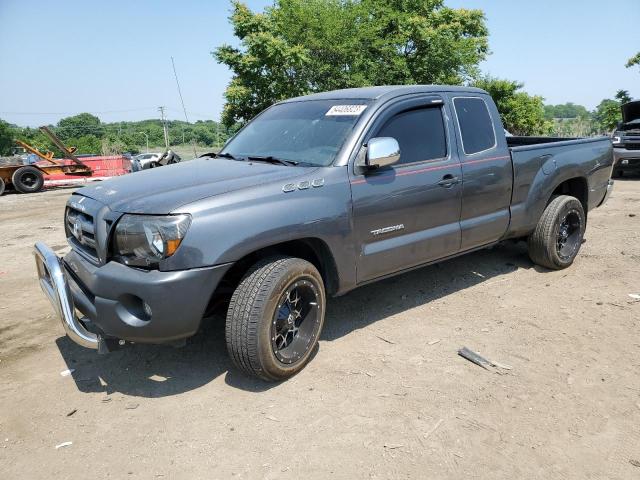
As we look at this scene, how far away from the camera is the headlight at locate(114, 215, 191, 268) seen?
2738 millimetres

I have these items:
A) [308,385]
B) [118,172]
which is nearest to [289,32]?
[118,172]

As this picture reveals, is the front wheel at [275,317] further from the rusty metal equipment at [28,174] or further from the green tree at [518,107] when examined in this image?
the green tree at [518,107]

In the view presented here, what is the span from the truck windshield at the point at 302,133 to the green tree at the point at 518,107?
3227cm

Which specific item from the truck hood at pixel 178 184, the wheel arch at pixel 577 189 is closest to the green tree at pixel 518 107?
the wheel arch at pixel 577 189

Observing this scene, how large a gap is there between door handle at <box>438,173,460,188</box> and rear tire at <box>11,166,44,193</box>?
15.7 meters

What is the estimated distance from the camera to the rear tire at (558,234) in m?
5.04

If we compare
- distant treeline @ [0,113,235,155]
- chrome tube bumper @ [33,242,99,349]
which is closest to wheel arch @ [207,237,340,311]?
chrome tube bumper @ [33,242,99,349]

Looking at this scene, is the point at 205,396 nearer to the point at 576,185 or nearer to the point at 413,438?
the point at 413,438

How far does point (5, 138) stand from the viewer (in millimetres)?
74812

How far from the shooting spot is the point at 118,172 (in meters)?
19.7

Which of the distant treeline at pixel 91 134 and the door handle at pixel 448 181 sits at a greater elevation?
the distant treeline at pixel 91 134

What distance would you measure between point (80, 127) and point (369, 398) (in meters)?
115

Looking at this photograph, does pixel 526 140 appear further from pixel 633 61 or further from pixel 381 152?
pixel 633 61

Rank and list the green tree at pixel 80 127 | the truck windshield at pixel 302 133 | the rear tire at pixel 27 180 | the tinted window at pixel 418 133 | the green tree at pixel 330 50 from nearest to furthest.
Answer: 1. the truck windshield at pixel 302 133
2. the tinted window at pixel 418 133
3. the rear tire at pixel 27 180
4. the green tree at pixel 330 50
5. the green tree at pixel 80 127
